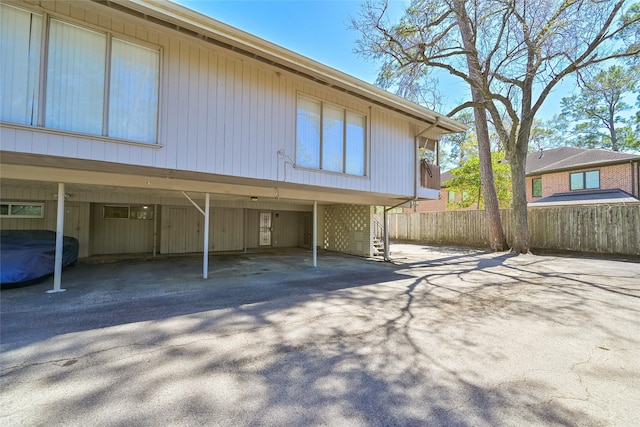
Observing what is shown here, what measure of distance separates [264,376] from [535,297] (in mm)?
5291

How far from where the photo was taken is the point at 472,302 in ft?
16.5

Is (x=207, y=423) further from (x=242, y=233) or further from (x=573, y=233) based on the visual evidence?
(x=573, y=233)

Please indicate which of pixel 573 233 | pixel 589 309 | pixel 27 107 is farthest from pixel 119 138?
pixel 573 233

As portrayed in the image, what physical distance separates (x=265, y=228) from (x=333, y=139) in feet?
25.1

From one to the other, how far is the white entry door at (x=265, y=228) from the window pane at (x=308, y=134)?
733 cm

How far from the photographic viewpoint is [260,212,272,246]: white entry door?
1391cm

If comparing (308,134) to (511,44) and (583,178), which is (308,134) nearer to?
(511,44)

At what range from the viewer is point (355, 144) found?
8000 mm

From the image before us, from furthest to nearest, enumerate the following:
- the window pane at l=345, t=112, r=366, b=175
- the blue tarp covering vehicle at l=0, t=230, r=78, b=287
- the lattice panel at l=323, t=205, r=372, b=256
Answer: the lattice panel at l=323, t=205, r=372, b=256, the window pane at l=345, t=112, r=366, b=175, the blue tarp covering vehicle at l=0, t=230, r=78, b=287

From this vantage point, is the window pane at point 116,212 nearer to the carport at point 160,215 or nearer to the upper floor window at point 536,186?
the carport at point 160,215

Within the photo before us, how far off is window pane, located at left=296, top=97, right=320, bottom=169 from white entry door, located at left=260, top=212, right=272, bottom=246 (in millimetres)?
7331

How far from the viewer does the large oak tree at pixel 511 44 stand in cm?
905


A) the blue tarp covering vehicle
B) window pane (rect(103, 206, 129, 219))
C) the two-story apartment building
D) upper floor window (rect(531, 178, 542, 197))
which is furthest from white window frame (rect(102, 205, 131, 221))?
upper floor window (rect(531, 178, 542, 197))

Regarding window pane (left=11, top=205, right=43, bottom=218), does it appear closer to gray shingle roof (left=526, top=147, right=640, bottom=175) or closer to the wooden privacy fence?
the wooden privacy fence
